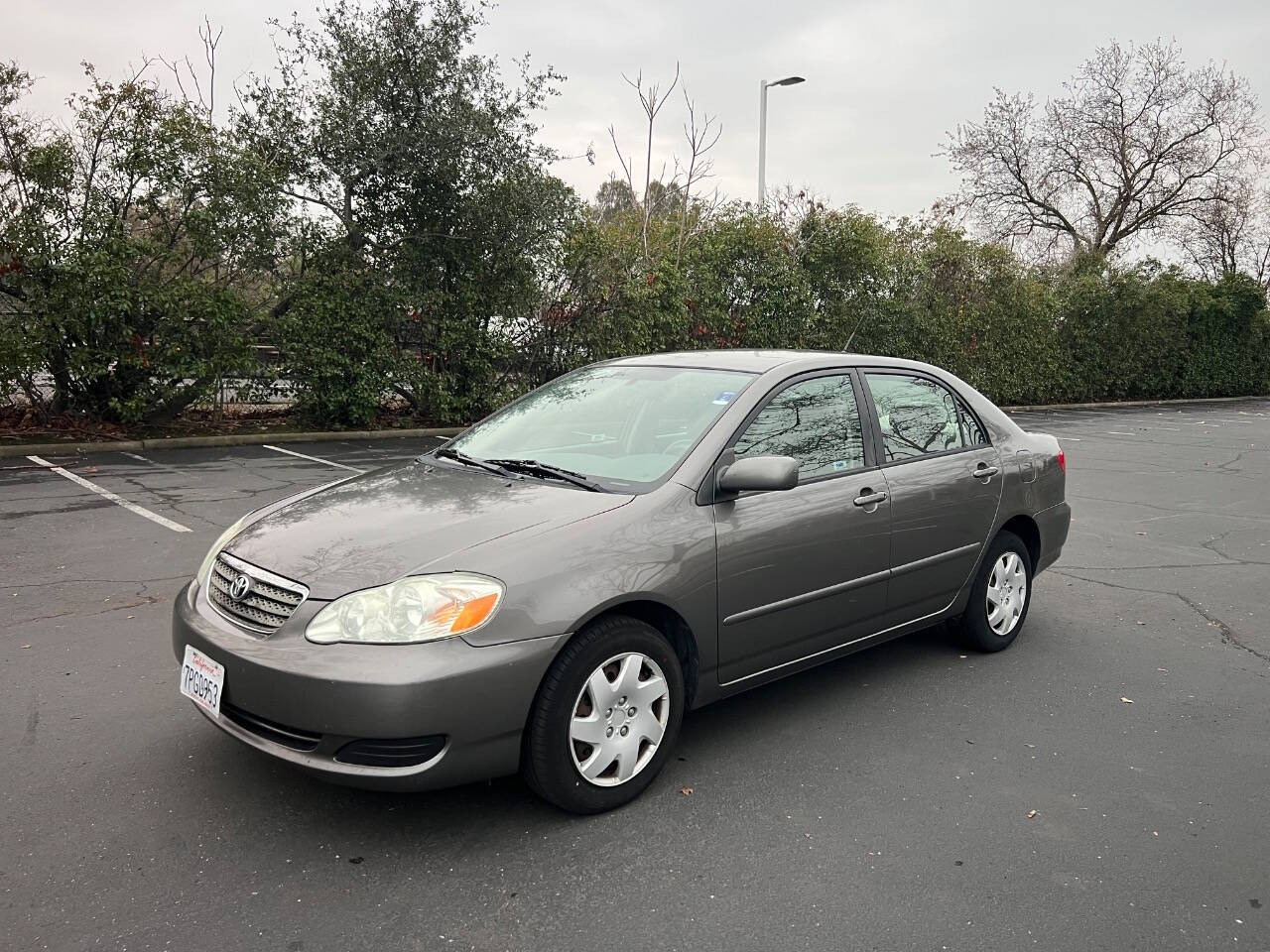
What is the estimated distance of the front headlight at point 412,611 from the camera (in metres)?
2.86

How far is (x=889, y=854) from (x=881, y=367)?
237cm

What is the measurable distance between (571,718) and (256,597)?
108cm

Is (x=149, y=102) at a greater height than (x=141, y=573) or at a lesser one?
greater

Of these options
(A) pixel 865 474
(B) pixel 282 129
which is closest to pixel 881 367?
(A) pixel 865 474

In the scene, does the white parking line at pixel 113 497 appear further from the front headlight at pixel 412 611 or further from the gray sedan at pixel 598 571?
the front headlight at pixel 412 611

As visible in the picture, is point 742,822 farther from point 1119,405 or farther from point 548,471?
point 1119,405

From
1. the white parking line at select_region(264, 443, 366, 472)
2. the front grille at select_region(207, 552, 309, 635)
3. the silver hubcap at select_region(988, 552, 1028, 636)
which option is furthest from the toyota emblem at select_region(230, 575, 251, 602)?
the white parking line at select_region(264, 443, 366, 472)

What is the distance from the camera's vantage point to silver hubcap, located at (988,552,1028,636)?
494cm

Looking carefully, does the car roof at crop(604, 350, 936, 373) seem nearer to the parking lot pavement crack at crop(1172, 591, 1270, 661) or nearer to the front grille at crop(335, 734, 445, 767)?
the front grille at crop(335, 734, 445, 767)

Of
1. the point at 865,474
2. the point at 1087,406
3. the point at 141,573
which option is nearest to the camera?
the point at 865,474

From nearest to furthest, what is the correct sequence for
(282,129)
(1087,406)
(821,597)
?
1. (821,597)
2. (282,129)
3. (1087,406)

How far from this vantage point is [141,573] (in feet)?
19.7

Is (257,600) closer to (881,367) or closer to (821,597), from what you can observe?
(821,597)

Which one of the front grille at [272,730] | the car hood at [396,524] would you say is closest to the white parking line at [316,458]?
the car hood at [396,524]
